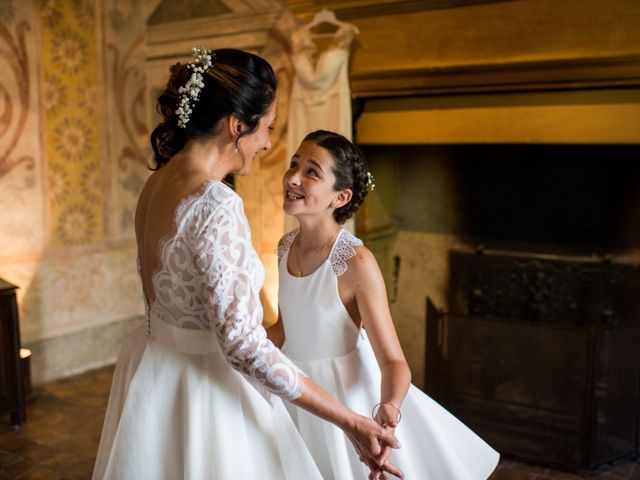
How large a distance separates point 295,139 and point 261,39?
794mm

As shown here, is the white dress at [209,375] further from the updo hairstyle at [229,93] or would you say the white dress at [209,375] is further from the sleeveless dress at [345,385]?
the sleeveless dress at [345,385]

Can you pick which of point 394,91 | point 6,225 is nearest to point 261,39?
point 394,91

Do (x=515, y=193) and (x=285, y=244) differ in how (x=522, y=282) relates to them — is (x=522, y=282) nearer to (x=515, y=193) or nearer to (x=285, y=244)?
(x=515, y=193)

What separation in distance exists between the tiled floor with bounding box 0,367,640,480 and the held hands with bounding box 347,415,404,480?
5.87 feet

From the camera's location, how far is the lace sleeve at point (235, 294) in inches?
53.8

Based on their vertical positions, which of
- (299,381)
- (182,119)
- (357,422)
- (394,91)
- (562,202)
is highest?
(394,91)

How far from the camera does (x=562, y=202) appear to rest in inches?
153

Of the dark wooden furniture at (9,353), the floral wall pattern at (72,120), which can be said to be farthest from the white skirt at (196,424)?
the floral wall pattern at (72,120)

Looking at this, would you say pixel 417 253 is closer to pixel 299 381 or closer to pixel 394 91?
pixel 394 91

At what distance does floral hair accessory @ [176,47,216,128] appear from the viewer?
1509mm

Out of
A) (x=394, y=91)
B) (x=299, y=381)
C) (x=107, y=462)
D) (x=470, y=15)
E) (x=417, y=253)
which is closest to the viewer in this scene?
(x=299, y=381)

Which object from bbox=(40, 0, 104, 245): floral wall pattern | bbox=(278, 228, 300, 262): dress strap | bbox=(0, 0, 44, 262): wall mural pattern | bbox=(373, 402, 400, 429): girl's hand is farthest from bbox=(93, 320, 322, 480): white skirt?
bbox=(40, 0, 104, 245): floral wall pattern

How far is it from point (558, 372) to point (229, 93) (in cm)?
244

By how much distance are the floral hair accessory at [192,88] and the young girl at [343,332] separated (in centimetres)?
44
